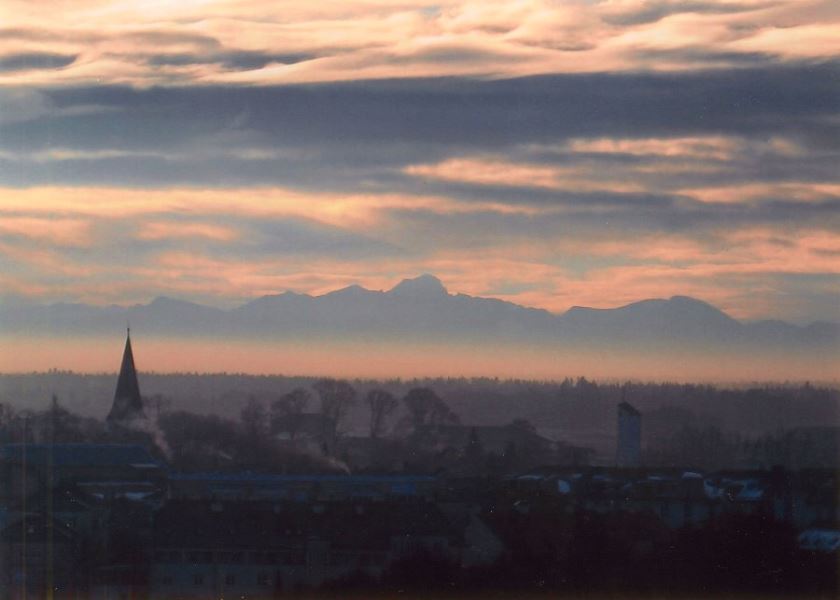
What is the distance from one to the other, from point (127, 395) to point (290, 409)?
331 cm

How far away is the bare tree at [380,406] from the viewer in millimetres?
17875

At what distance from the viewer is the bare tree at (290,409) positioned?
1791 centimetres

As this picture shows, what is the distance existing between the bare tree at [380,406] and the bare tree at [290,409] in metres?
0.80

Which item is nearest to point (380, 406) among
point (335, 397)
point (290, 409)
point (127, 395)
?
point (335, 397)

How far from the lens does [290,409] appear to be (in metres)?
18.0

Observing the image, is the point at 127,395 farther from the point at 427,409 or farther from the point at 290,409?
the point at 427,409

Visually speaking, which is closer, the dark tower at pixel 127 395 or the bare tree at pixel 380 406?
the bare tree at pixel 380 406

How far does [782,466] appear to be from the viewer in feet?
53.4

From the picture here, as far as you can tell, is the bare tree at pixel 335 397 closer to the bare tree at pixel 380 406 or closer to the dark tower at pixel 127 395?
the bare tree at pixel 380 406

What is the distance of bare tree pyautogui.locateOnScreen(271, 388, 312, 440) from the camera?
1791 centimetres

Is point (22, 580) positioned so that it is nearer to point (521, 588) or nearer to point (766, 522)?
point (521, 588)

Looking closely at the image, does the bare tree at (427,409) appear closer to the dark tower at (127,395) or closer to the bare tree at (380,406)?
the bare tree at (380,406)

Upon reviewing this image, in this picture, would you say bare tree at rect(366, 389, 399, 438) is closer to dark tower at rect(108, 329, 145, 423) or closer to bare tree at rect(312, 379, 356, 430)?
bare tree at rect(312, 379, 356, 430)

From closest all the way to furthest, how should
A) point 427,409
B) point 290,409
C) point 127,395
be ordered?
1. point 290,409
2. point 427,409
3. point 127,395
